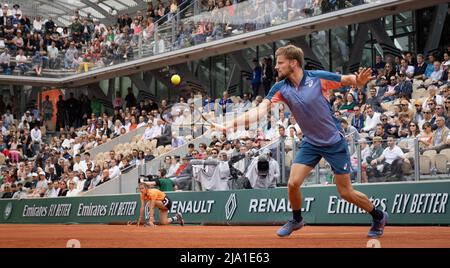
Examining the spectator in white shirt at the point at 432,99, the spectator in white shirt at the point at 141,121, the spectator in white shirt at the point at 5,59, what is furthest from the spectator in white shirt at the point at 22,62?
the spectator in white shirt at the point at 432,99

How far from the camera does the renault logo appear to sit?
20.7m

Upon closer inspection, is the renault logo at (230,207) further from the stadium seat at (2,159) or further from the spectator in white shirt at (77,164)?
the stadium seat at (2,159)

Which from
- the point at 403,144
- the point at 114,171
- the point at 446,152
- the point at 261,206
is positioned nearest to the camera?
the point at 446,152

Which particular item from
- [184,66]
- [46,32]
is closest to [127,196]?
[184,66]

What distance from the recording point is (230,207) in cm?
2084

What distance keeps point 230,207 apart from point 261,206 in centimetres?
119

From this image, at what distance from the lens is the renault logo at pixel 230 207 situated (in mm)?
20703

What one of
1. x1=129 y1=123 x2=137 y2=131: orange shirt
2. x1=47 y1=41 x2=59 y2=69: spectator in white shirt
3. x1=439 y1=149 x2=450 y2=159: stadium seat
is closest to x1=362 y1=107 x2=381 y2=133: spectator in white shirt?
x1=439 y1=149 x2=450 y2=159: stadium seat

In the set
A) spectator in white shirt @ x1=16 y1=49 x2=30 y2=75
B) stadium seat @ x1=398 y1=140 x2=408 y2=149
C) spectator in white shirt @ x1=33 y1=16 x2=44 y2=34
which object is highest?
spectator in white shirt @ x1=33 y1=16 x2=44 y2=34

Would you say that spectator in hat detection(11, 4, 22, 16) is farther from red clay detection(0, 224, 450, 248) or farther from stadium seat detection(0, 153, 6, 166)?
red clay detection(0, 224, 450, 248)

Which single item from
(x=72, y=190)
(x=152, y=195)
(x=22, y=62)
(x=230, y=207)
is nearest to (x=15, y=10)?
(x=22, y=62)

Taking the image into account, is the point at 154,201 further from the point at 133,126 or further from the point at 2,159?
the point at 2,159
